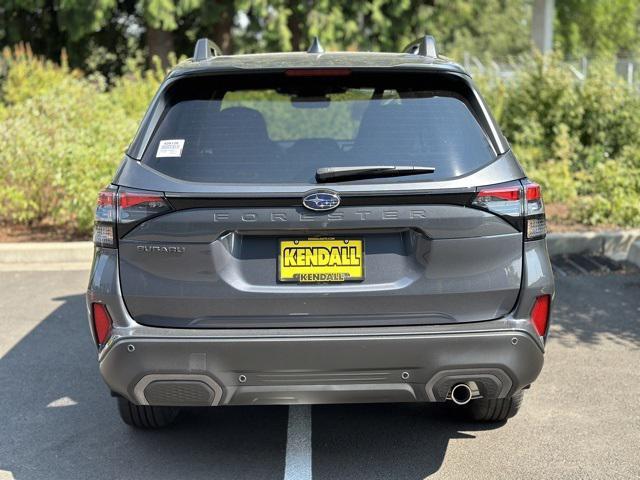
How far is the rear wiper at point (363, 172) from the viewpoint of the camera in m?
3.44

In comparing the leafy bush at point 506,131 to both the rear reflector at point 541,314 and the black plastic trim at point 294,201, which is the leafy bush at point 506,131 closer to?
the black plastic trim at point 294,201

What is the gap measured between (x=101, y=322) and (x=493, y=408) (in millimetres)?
2009

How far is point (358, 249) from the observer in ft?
11.3

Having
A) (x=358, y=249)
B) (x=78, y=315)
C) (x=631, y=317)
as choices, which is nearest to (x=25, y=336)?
(x=78, y=315)

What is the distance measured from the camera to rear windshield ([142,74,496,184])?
11.5 ft

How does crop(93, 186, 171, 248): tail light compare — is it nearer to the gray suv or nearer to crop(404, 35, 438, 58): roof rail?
the gray suv

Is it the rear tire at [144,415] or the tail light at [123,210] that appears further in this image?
the rear tire at [144,415]

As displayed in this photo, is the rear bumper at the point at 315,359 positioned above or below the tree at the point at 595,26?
Result: above

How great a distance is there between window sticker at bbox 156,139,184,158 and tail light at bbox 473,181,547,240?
1.25 m

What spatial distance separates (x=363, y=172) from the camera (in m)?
3.45

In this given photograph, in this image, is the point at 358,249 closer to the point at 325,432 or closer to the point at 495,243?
the point at 495,243

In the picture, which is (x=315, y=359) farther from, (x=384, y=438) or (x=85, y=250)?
(x=85, y=250)

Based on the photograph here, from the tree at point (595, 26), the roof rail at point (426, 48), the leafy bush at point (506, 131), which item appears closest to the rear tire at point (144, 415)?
the roof rail at point (426, 48)

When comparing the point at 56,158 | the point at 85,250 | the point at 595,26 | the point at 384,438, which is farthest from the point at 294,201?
the point at 595,26
